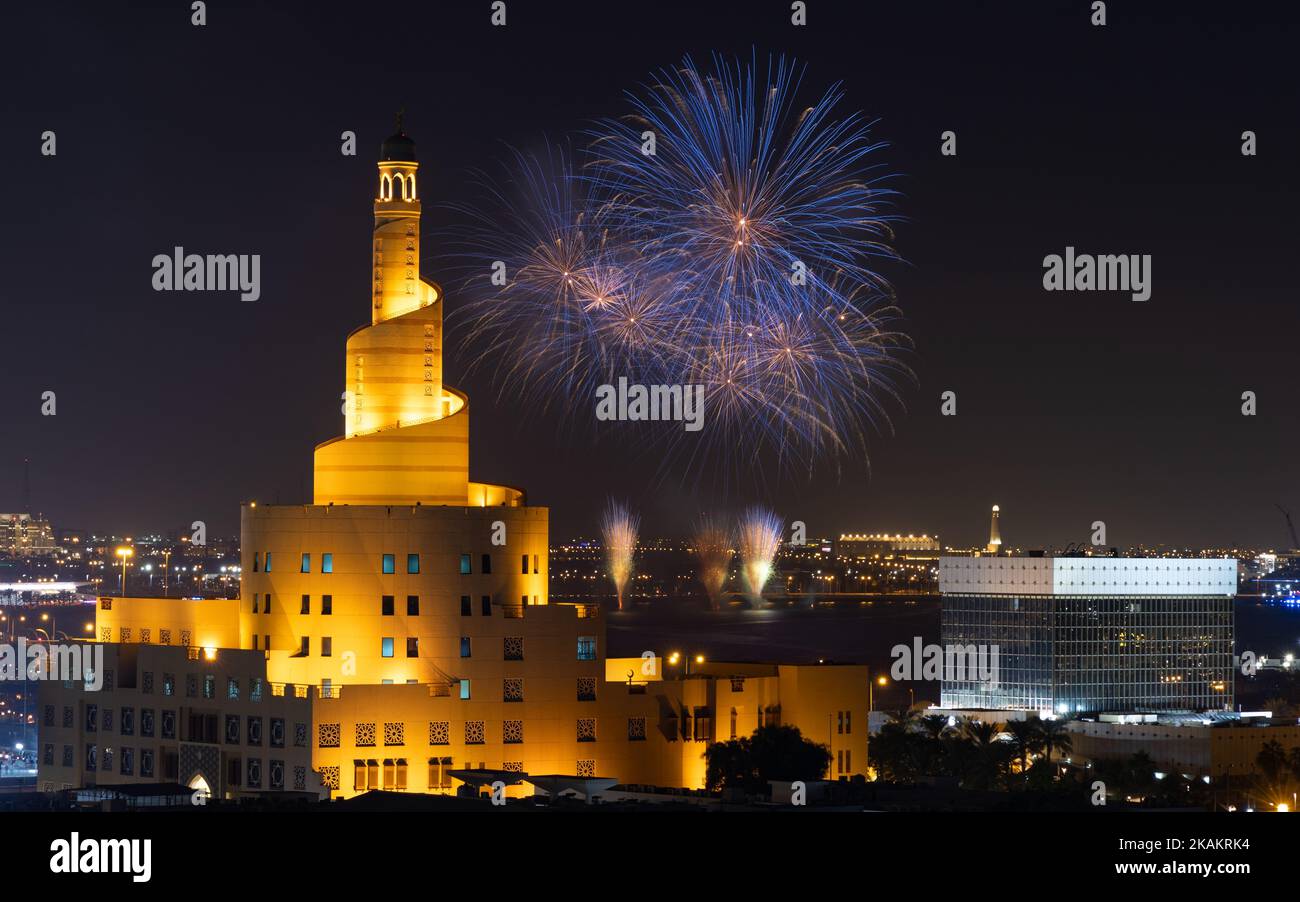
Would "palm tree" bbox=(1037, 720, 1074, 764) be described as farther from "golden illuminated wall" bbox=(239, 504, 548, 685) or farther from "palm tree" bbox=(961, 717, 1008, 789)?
"golden illuminated wall" bbox=(239, 504, 548, 685)

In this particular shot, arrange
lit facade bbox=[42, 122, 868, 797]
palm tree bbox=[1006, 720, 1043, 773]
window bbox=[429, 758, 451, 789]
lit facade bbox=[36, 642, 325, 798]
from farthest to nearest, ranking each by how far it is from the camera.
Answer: palm tree bbox=[1006, 720, 1043, 773]
lit facade bbox=[42, 122, 868, 797]
window bbox=[429, 758, 451, 789]
lit facade bbox=[36, 642, 325, 798]

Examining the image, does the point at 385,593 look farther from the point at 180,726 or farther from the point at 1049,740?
the point at 1049,740

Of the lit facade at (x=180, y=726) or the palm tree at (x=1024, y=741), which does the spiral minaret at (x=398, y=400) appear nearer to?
the lit facade at (x=180, y=726)

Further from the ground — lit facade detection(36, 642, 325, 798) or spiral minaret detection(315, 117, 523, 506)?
spiral minaret detection(315, 117, 523, 506)

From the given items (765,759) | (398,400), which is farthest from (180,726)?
(765,759)

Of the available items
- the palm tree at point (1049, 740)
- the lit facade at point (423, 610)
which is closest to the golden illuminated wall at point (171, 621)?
the lit facade at point (423, 610)

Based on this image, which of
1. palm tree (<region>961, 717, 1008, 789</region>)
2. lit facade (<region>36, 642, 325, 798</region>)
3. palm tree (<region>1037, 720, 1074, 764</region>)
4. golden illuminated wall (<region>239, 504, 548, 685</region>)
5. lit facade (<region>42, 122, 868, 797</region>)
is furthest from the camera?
palm tree (<region>1037, 720, 1074, 764</region>)

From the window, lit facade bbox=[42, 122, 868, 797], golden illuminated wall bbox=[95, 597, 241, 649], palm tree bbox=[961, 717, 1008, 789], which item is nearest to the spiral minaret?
lit facade bbox=[42, 122, 868, 797]

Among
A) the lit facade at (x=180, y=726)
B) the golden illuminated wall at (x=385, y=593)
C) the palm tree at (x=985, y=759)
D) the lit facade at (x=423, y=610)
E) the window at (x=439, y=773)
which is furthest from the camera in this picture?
the palm tree at (x=985, y=759)
